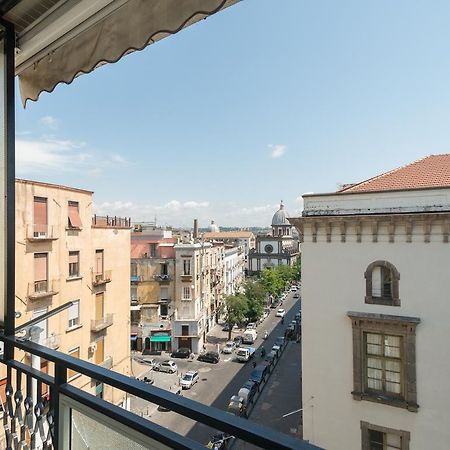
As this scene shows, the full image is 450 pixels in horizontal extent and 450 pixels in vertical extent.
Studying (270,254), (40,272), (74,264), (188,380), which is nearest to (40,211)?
(40,272)

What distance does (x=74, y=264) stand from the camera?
6938 mm

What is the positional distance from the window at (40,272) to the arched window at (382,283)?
5.42 m

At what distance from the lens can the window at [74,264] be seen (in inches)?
269

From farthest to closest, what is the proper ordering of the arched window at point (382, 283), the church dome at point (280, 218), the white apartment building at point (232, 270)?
the church dome at point (280, 218) → the white apartment building at point (232, 270) → the arched window at point (382, 283)

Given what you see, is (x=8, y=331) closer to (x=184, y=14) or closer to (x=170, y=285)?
(x=184, y=14)

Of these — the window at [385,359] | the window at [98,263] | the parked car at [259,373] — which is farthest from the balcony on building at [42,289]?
the parked car at [259,373]

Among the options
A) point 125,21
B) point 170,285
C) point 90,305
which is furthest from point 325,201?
point 170,285

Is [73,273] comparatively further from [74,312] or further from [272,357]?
[272,357]

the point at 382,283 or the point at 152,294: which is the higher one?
the point at 382,283

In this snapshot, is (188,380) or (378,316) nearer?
(378,316)

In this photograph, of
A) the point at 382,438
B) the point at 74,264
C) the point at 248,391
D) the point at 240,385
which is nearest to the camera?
the point at 382,438

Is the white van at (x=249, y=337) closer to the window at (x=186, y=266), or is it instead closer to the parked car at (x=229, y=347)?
Answer: the parked car at (x=229, y=347)

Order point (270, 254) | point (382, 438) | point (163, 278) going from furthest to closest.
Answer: point (270, 254)
point (163, 278)
point (382, 438)

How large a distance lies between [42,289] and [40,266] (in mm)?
415
